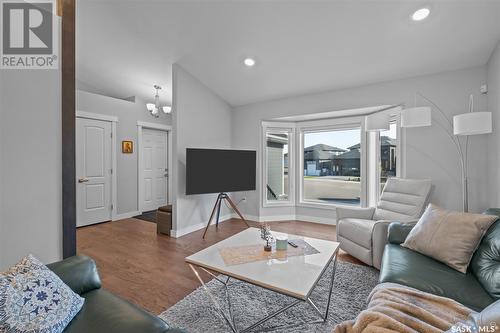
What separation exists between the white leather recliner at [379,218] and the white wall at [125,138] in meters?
4.30

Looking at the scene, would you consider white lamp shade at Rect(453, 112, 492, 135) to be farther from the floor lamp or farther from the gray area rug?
the gray area rug

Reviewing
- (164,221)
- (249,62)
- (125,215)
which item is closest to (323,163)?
(249,62)

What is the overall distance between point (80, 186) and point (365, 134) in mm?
5303

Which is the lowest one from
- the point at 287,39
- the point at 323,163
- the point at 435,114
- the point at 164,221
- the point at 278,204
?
the point at 164,221

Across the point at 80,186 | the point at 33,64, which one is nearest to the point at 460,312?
the point at 33,64

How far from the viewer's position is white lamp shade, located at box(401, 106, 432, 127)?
2.53m

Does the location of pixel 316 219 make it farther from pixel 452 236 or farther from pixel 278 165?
pixel 452 236

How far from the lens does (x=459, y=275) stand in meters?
1.53

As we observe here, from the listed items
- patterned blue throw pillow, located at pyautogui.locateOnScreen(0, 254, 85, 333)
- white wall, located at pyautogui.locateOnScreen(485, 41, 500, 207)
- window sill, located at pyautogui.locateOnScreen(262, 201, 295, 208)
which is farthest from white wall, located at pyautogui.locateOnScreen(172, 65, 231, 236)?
white wall, located at pyautogui.locateOnScreen(485, 41, 500, 207)

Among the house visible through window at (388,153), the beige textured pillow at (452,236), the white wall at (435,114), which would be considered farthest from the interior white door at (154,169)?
the beige textured pillow at (452,236)

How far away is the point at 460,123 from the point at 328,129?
2.32 meters

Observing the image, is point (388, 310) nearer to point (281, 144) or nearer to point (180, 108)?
point (180, 108)

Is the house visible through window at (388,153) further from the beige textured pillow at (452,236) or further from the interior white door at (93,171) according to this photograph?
the interior white door at (93,171)

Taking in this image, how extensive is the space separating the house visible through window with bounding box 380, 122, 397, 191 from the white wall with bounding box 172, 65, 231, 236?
2963 millimetres
